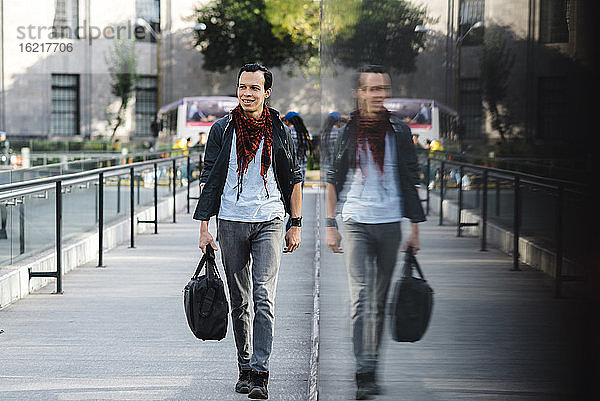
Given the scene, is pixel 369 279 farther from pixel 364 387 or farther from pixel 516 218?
pixel 516 218

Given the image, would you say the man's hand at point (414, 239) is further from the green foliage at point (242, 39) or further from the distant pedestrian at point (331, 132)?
the green foliage at point (242, 39)

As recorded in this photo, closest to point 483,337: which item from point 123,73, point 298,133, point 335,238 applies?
point 335,238

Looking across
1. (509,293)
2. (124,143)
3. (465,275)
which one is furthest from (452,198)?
(124,143)

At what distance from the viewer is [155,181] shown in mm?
15648

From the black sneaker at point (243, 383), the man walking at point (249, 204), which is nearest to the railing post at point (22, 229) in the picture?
the man walking at point (249, 204)

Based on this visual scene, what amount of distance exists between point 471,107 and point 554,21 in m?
0.35

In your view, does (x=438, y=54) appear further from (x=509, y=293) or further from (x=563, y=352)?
(x=563, y=352)

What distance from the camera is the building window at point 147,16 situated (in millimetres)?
51266

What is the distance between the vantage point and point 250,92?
5391 millimetres

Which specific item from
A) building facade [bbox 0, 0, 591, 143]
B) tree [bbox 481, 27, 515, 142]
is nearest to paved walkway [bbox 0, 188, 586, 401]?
tree [bbox 481, 27, 515, 142]

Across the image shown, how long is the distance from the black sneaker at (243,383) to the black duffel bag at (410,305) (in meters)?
3.21

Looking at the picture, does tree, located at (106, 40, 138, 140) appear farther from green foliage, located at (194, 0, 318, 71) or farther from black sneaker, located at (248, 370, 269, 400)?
black sneaker, located at (248, 370, 269, 400)

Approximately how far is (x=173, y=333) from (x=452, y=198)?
556 cm

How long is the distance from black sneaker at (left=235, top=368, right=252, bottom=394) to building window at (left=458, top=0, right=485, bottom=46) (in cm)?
392
